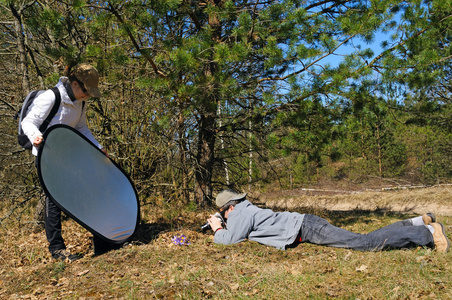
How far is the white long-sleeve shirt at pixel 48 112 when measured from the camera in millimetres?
3423

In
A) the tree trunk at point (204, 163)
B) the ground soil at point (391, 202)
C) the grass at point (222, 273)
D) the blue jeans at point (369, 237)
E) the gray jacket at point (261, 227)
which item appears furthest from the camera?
the ground soil at point (391, 202)

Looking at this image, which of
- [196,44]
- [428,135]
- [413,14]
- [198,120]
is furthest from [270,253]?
[428,135]

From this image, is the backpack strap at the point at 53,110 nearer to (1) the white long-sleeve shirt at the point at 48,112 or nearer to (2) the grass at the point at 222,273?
(1) the white long-sleeve shirt at the point at 48,112

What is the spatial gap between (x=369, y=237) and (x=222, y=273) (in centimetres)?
157

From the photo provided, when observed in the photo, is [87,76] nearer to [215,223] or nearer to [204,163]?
[215,223]

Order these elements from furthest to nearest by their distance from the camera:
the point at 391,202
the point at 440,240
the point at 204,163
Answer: the point at 391,202
the point at 204,163
the point at 440,240

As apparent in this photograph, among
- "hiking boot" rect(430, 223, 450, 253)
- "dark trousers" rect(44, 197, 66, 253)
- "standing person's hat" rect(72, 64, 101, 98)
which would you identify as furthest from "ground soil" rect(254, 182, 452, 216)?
"standing person's hat" rect(72, 64, 101, 98)

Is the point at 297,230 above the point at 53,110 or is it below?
below

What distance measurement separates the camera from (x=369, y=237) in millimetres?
3662

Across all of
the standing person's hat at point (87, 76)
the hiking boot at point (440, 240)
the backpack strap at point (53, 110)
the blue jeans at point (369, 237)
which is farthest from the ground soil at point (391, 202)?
the backpack strap at point (53, 110)

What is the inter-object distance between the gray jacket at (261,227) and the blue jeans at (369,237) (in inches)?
5.4

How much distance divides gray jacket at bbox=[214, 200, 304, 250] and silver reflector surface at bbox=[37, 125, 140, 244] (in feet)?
3.74

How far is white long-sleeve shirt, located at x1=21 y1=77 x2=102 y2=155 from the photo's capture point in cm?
342

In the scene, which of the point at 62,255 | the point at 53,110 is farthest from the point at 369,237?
the point at 53,110
